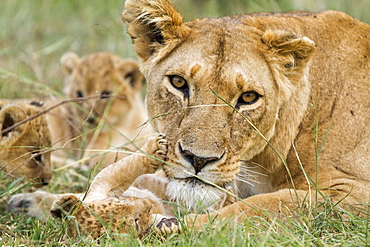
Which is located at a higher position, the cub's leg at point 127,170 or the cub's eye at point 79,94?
the cub's leg at point 127,170

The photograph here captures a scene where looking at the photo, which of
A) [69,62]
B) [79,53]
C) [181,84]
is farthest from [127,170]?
[79,53]

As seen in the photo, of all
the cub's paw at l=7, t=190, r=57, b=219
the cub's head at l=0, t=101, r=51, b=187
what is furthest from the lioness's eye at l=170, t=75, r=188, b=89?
the cub's head at l=0, t=101, r=51, b=187

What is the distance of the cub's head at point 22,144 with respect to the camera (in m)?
4.60

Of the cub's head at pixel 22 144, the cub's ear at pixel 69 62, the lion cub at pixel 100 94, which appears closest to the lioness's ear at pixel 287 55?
the cub's head at pixel 22 144

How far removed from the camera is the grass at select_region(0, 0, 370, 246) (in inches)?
114

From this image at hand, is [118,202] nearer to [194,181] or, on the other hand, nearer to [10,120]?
[194,181]

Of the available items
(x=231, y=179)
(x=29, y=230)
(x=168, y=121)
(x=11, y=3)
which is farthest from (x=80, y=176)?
(x=11, y=3)

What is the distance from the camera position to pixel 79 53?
870 centimetres

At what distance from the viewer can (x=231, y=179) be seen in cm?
332

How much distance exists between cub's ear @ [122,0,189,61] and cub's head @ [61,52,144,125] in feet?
8.69

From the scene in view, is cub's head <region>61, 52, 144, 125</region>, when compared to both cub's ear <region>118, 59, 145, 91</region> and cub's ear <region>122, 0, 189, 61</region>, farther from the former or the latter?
cub's ear <region>122, 0, 189, 61</region>

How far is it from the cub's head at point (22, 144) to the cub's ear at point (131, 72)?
2.16m

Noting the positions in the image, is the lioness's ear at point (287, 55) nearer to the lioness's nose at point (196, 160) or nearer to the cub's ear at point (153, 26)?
the cub's ear at point (153, 26)

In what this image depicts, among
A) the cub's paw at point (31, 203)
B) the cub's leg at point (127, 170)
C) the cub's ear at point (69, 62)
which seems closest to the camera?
the cub's leg at point (127, 170)
